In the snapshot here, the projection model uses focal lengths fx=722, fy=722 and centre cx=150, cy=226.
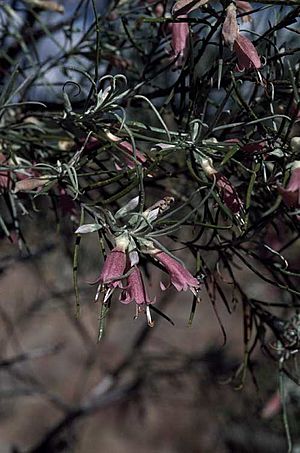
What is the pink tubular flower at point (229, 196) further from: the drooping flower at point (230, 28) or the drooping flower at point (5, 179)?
the drooping flower at point (5, 179)

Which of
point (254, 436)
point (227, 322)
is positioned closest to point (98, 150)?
point (254, 436)

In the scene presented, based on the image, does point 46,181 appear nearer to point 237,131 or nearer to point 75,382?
point 237,131

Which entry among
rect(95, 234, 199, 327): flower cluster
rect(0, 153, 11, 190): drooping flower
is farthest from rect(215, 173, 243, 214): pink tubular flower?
rect(0, 153, 11, 190): drooping flower

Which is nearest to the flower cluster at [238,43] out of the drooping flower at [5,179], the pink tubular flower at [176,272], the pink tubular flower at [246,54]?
the pink tubular flower at [246,54]

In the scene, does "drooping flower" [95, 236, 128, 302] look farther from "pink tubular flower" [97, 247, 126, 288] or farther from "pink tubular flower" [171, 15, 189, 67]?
"pink tubular flower" [171, 15, 189, 67]

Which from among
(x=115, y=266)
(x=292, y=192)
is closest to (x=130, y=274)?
(x=115, y=266)

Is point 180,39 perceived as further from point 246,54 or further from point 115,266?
point 115,266

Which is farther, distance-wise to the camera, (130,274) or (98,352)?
(98,352)
